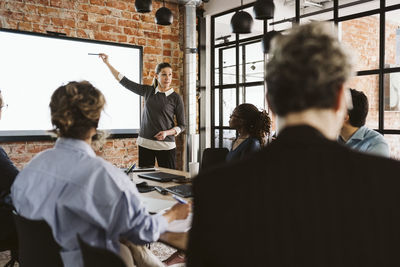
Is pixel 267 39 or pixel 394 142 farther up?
pixel 267 39

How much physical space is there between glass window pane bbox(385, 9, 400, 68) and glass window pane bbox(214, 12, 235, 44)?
212cm

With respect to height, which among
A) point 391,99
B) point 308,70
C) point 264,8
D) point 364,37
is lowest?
point 308,70

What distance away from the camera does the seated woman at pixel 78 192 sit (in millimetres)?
1105

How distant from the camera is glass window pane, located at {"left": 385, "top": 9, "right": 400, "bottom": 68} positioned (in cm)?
347

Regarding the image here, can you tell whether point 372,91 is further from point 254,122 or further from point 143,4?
point 143,4

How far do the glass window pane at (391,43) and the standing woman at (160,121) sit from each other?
2170 millimetres

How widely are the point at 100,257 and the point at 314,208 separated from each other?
56cm

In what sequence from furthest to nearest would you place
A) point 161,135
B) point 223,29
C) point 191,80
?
point 223,29 < point 191,80 < point 161,135

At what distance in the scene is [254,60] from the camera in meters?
6.39

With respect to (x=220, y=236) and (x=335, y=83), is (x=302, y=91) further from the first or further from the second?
(x=220, y=236)

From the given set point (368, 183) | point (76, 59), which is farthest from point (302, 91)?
point (76, 59)

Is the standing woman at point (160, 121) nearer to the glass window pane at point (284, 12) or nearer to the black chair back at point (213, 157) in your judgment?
the black chair back at point (213, 157)

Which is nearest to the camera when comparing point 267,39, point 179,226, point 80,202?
point 80,202

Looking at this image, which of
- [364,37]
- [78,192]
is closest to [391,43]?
[364,37]
